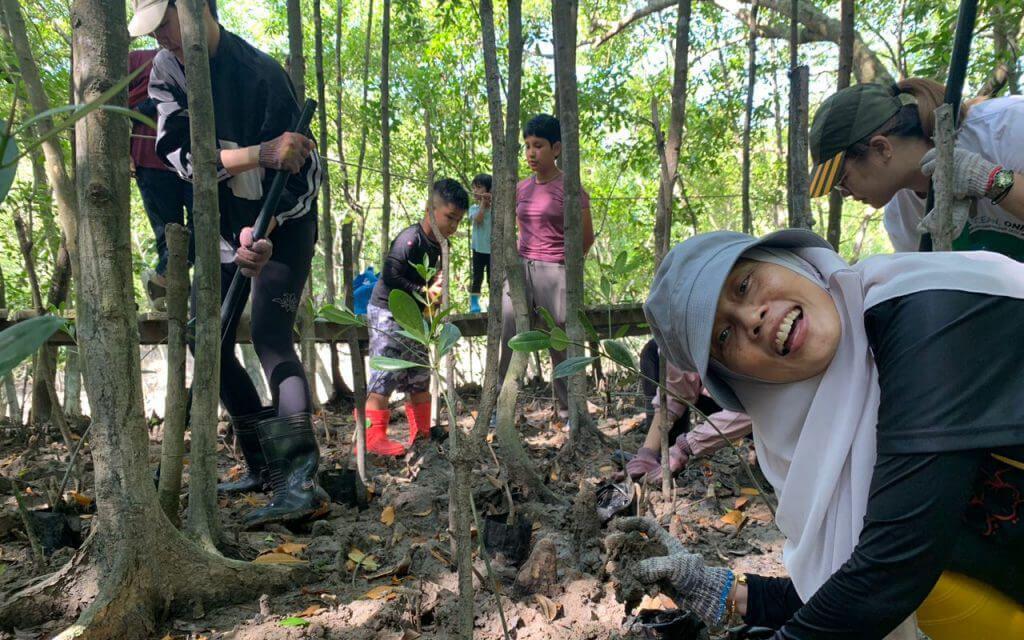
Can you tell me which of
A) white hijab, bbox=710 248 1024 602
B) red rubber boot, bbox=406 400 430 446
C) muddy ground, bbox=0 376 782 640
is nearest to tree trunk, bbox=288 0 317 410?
red rubber boot, bbox=406 400 430 446

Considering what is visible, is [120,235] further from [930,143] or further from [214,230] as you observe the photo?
[930,143]

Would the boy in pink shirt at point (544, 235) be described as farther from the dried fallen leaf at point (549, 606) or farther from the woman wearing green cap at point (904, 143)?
the dried fallen leaf at point (549, 606)

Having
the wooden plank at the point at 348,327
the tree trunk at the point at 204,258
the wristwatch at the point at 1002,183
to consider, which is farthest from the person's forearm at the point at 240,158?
the wristwatch at the point at 1002,183

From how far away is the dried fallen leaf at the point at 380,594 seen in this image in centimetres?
183

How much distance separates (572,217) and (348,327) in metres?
1.29

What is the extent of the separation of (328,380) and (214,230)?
19.9 ft

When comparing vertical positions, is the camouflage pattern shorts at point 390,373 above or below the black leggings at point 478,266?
below

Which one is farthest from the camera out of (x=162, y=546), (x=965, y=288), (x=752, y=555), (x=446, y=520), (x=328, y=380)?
(x=328, y=380)

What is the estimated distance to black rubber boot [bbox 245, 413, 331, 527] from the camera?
239cm

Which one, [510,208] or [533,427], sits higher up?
[510,208]

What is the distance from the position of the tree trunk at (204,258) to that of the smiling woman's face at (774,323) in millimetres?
1441

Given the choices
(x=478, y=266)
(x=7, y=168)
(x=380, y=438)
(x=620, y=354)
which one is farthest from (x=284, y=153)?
(x=478, y=266)

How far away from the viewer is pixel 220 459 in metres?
3.61

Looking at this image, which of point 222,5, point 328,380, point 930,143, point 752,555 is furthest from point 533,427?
point 222,5
